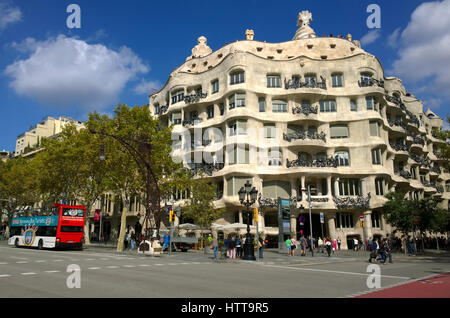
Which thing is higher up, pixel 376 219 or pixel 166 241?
pixel 376 219

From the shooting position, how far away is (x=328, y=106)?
1572 inches

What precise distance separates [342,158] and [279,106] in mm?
8859

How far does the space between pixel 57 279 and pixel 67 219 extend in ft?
61.7

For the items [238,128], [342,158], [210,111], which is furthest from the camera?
[210,111]

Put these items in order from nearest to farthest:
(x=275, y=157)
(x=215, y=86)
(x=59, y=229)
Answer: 1. (x=59, y=229)
2. (x=275, y=157)
3. (x=215, y=86)

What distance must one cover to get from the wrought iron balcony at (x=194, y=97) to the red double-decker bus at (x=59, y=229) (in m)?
18.8

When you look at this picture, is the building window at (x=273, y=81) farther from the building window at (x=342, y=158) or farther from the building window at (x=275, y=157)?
the building window at (x=342, y=158)

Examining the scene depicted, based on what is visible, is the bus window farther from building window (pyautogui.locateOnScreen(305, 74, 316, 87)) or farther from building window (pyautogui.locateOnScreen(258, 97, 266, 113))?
building window (pyautogui.locateOnScreen(305, 74, 316, 87))

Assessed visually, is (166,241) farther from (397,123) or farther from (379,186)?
(397,123)

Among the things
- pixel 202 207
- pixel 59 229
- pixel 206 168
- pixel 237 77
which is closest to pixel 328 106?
pixel 237 77

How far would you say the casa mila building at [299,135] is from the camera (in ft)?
120

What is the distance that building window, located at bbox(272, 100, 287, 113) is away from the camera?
39.4 meters

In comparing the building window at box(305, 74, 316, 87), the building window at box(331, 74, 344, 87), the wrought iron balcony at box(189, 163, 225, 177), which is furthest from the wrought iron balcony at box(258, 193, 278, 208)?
the building window at box(331, 74, 344, 87)
